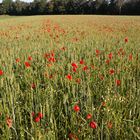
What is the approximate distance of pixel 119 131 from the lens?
197cm

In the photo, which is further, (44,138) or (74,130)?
(74,130)

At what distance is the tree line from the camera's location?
182 ft

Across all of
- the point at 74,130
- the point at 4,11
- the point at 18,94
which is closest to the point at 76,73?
the point at 18,94

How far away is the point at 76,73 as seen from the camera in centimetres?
335

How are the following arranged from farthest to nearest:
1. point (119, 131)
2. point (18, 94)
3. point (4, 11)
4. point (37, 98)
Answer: point (4, 11), point (18, 94), point (37, 98), point (119, 131)

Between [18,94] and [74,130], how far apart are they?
1023mm

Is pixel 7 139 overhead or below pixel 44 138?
below

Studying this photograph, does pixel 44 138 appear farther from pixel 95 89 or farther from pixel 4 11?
pixel 4 11

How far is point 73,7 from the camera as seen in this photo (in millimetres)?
67938

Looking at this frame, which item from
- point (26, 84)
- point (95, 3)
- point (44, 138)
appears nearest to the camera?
→ point (44, 138)

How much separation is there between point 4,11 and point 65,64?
8453 centimetres

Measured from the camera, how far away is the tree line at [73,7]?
55469 mm

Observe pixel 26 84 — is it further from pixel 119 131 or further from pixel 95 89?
pixel 119 131

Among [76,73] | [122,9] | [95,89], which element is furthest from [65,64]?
[122,9]
